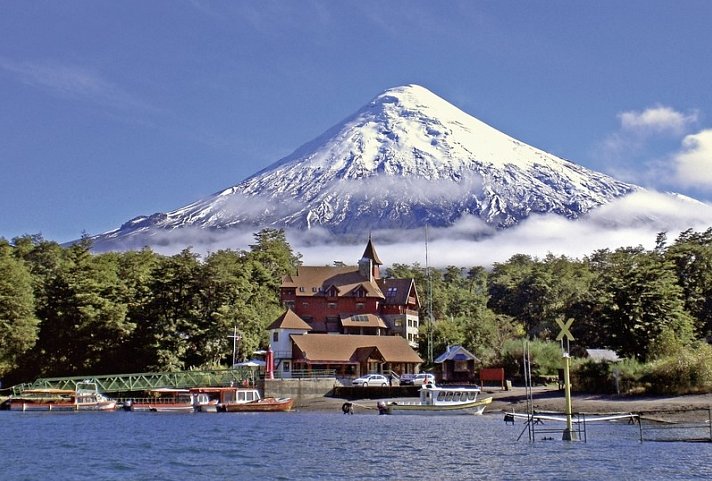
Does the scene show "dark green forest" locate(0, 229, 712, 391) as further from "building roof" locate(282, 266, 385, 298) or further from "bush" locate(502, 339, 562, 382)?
"building roof" locate(282, 266, 385, 298)

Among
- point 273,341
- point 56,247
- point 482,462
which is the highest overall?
point 56,247

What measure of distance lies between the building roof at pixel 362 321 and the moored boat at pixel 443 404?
31389mm

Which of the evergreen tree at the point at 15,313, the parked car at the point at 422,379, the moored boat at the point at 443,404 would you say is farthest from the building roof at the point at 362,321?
the evergreen tree at the point at 15,313

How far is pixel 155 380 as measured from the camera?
72312 mm

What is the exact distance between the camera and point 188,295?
78750 mm

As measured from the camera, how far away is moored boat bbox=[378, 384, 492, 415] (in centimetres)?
5797

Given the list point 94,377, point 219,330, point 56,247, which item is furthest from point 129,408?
point 56,247

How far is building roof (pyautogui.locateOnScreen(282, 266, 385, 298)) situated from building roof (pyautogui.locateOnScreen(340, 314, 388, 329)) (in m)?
2.64

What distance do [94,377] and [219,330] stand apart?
11705mm

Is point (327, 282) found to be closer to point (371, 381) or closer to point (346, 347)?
point (346, 347)

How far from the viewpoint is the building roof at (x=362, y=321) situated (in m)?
91.2

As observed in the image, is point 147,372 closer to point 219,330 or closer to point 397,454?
point 219,330

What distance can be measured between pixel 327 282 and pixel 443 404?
38.7m

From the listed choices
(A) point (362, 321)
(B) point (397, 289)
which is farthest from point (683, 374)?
(B) point (397, 289)
